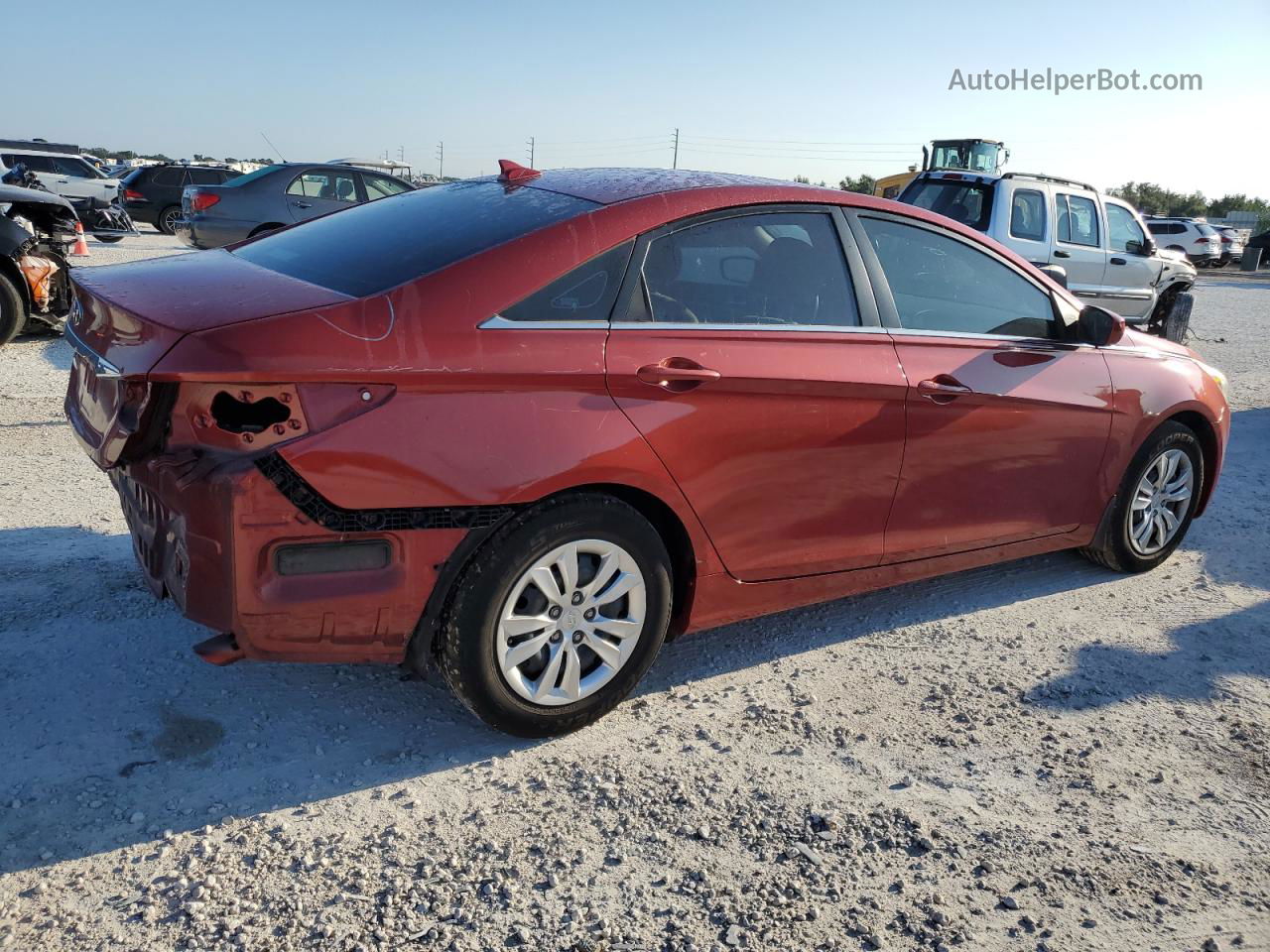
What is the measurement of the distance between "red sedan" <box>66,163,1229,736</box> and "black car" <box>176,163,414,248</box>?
10.3 metres

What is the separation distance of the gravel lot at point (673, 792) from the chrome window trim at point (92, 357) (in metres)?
1.02

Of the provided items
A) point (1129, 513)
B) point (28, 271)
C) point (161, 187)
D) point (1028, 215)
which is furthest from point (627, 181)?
point (161, 187)

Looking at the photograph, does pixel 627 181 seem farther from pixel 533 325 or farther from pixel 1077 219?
pixel 1077 219

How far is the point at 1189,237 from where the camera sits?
33.1 metres

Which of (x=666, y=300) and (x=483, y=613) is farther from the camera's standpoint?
(x=666, y=300)

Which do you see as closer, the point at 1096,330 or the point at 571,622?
the point at 571,622

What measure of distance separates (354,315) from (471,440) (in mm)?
443

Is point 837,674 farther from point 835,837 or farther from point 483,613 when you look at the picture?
point 483,613

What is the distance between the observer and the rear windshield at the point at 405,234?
3.01m

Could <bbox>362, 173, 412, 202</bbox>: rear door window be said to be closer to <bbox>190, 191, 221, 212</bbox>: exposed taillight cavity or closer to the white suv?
<bbox>190, 191, 221, 212</bbox>: exposed taillight cavity

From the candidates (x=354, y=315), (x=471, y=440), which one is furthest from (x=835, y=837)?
(x=354, y=315)

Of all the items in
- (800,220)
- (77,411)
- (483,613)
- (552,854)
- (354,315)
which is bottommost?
(552,854)

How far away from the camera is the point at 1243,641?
418cm

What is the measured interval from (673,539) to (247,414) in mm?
1350
